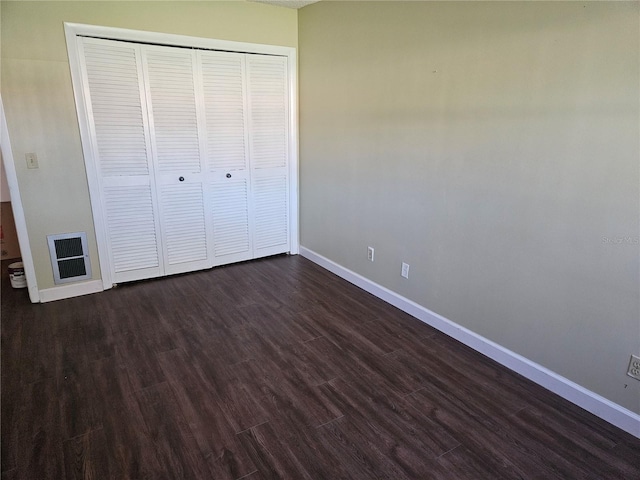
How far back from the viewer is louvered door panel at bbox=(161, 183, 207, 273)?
3629 mm

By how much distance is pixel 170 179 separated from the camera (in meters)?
3.57

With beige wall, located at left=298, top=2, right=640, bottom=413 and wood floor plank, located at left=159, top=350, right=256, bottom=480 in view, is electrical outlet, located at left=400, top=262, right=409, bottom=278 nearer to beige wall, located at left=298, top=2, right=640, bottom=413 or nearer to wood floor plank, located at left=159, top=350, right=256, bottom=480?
beige wall, located at left=298, top=2, right=640, bottom=413

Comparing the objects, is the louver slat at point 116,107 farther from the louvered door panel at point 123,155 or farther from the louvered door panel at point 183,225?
the louvered door panel at point 183,225

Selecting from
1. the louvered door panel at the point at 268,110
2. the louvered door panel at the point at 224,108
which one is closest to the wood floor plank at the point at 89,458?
the louvered door panel at the point at 224,108

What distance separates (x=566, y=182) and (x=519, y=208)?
286mm

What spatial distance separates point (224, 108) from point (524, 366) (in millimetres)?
3212

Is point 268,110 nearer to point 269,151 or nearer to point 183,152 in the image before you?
point 269,151

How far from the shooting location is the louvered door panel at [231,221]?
3891 millimetres

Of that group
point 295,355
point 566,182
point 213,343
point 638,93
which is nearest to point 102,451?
point 213,343

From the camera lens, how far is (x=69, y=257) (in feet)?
10.7

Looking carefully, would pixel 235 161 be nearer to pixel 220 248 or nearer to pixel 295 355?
pixel 220 248

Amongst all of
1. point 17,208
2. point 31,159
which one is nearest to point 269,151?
point 31,159

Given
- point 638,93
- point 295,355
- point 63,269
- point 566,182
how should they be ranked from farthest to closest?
point 63,269, point 295,355, point 566,182, point 638,93

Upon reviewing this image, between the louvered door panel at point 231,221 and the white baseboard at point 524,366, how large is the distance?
1.40 m
